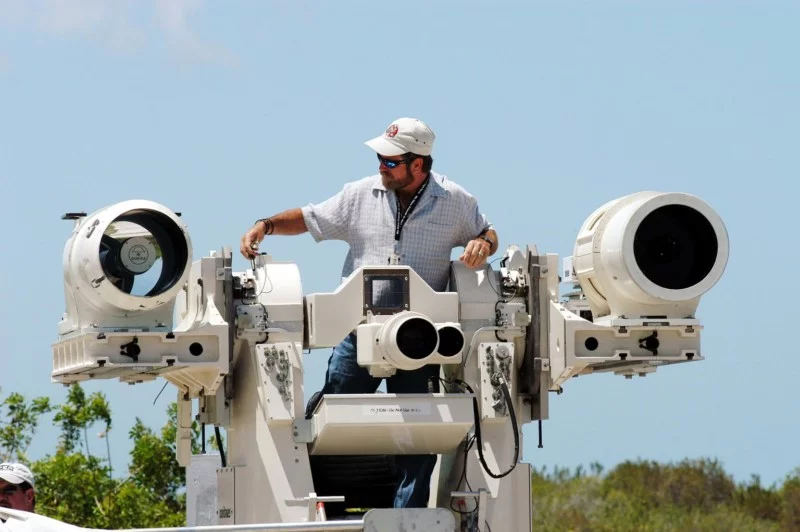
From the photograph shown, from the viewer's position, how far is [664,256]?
491 inches

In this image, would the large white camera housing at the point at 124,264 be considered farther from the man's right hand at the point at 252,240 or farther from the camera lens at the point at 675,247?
the camera lens at the point at 675,247

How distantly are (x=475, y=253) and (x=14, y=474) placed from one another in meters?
3.87

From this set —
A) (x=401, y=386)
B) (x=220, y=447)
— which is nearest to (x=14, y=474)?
(x=220, y=447)

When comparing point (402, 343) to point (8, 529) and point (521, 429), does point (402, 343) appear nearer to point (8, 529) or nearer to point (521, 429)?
point (521, 429)

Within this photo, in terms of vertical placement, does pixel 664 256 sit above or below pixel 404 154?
below

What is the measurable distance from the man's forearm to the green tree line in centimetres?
953

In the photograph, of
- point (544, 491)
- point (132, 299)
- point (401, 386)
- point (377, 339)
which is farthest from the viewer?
point (544, 491)

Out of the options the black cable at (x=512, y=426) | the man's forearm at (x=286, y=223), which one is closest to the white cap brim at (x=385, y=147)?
the man's forearm at (x=286, y=223)

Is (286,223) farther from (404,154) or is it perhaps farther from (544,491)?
(544,491)

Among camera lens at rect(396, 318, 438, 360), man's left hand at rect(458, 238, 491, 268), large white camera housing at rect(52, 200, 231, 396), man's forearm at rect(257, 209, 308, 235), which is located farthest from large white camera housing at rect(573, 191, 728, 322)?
large white camera housing at rect(52, 200, 231, 396)

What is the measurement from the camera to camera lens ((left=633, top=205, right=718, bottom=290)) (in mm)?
12422

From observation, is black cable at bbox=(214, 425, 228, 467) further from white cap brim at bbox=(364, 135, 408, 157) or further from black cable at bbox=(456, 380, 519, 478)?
white cap brim at bbox=(364, 135, 408, 157)

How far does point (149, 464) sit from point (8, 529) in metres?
15.0

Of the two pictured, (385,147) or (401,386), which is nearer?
(401,386)
